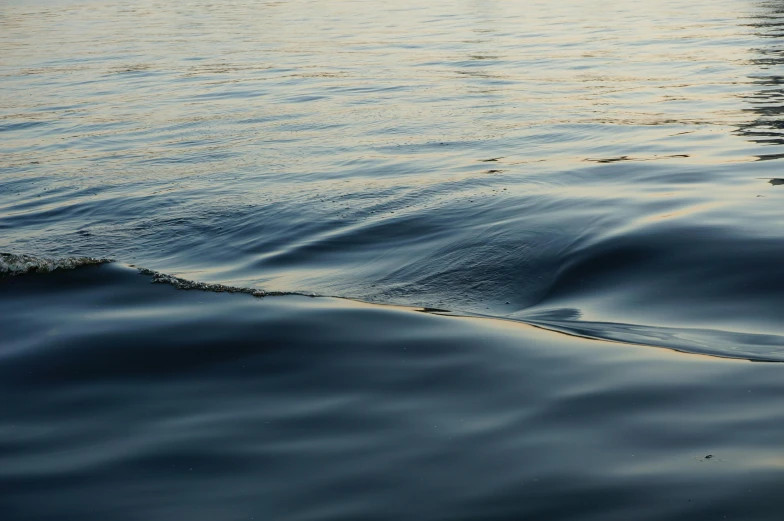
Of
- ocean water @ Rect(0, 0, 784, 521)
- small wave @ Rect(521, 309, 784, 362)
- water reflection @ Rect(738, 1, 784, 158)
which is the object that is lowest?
small wave @ Rect(521, 309, 784, 362)

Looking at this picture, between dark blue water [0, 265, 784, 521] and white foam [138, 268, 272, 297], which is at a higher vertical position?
white foam [138, 268, 272, 297]

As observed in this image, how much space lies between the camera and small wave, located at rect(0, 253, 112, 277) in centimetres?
675

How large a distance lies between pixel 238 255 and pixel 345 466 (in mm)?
4258

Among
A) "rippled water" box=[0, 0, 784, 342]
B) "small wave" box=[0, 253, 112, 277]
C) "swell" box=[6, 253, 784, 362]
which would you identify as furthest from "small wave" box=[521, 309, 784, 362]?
"small wave" box=[0, 253, 112, 277]

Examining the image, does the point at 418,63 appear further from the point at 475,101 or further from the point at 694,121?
the point at 694,121

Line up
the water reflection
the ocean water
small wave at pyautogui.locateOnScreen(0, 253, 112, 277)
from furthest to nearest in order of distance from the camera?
the water reflection, small wave at pyautogui.locateOnScreen(0, 253, 112, 277), the ocean water

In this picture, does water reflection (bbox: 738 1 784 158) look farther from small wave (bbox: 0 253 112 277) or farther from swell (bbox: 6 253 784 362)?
small wave (bbox: 0 253 112 277)

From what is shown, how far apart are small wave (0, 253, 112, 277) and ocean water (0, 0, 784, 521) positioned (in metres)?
0.04

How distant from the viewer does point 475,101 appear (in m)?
14.6

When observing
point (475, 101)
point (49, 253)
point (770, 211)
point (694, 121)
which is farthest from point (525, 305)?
point (475, 101)

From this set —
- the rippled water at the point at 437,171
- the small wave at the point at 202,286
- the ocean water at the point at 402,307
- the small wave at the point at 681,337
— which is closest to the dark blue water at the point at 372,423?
the ocean water at the point at 402,307

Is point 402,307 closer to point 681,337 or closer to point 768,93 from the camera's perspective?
point 681,337

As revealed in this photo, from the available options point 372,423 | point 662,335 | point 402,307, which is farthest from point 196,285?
point 662,335

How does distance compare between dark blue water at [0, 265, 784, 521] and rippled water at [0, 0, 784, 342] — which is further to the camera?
rippled water at [0, 0, 784, 342]
